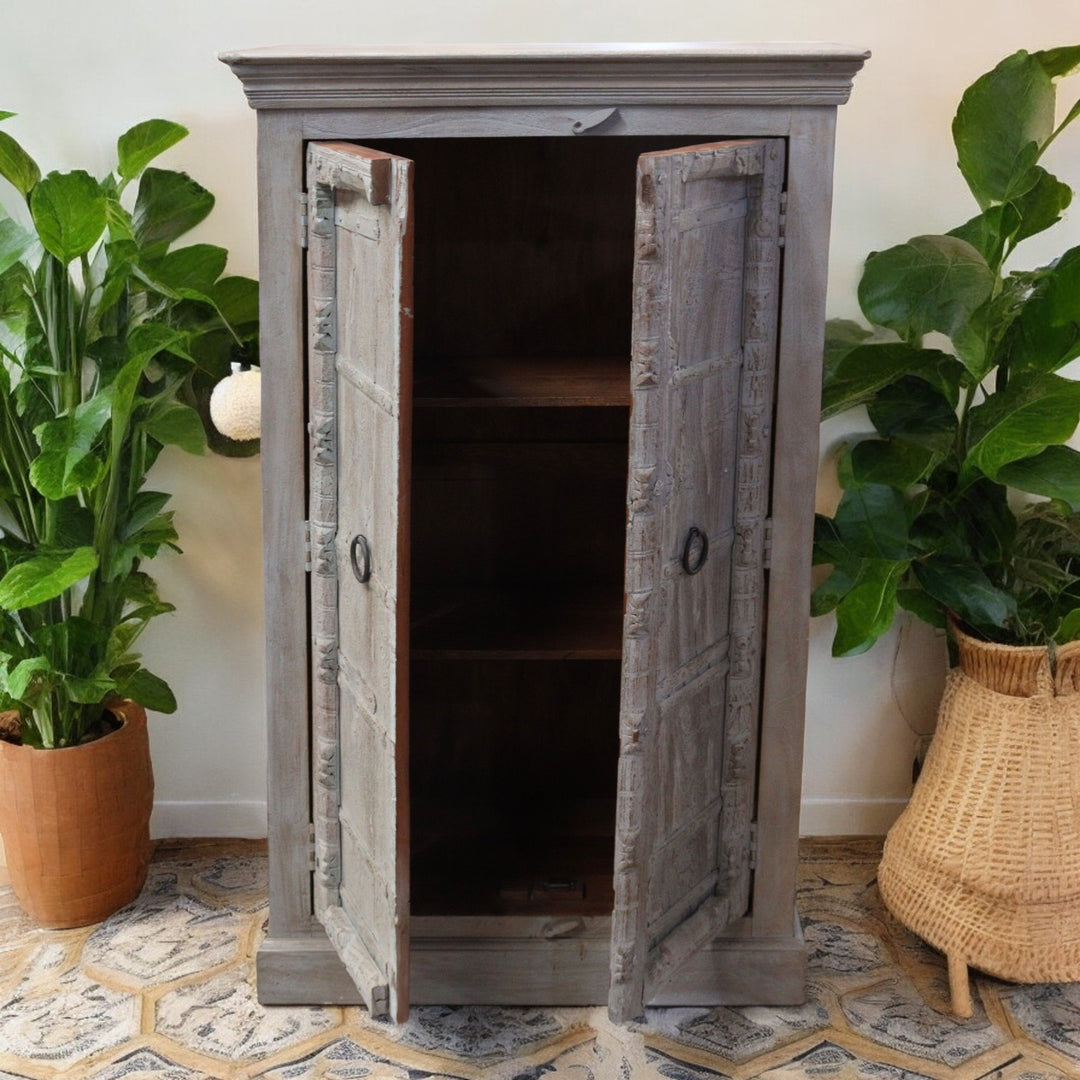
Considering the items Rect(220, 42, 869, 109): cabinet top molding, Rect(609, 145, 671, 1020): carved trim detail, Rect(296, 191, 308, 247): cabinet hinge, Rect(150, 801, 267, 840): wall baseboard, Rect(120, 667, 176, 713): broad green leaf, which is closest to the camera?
Rect(609, 145, 671, 1020): carved trim detail

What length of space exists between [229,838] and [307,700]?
33.6 inches

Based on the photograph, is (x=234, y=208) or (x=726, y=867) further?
(x=234, y=208)

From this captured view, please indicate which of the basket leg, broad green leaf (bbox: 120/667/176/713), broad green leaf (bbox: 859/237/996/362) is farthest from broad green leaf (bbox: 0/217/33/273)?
the basket leg

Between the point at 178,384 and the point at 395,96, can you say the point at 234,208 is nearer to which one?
the point at 178,384

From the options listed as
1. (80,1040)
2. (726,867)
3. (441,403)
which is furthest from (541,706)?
(80,1040)

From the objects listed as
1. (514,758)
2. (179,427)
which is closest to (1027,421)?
(514,758)

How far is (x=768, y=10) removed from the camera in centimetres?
296

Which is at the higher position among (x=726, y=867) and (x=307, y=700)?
(x=307, y=700)

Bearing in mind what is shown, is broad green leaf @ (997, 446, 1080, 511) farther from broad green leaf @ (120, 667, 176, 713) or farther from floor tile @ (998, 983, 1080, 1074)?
broad green leaf @ (120, 667, 176, 713)

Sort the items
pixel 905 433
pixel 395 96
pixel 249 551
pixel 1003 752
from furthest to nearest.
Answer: pixel 249 551, pixel 905 433, pixel 1003 752, pixel 395 96

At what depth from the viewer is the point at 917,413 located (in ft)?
9.79

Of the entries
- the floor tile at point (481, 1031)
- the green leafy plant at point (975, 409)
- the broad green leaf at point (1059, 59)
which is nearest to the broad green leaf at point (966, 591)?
the green leafy plant at point (975, 409)

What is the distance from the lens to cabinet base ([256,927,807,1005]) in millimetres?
2771

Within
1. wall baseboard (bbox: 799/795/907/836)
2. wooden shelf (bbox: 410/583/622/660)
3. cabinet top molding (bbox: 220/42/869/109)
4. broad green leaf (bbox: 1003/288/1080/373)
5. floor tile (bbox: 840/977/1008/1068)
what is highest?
cabinet top molding (bbox: 220/42/869/109)
